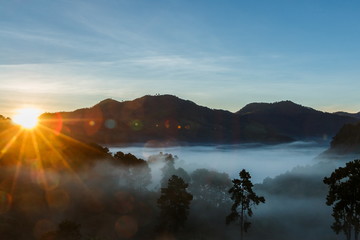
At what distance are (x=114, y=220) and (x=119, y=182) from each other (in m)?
30.6

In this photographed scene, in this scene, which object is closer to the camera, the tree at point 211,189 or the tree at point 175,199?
the tree at point 175,199

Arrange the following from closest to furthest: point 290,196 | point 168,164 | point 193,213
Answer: point 193,213 → point 168,164 → point 290,196

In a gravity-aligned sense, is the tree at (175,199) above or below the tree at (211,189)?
above

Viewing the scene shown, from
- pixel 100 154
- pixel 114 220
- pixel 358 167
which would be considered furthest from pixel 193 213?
pixel 358 167

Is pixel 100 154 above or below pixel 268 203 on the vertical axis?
above

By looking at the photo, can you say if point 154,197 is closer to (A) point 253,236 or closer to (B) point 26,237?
(A) point 253,236

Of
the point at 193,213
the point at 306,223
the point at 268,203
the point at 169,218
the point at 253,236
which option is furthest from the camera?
the point at 268,203

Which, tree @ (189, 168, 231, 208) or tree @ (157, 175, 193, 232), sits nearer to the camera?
tree @ (157, 175, 193, 232)

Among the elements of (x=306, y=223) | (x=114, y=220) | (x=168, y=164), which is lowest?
(x=306, y=223)

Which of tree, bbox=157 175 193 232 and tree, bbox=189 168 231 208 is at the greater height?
tree, bbox=157 175 193 232

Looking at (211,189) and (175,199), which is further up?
(175,199)

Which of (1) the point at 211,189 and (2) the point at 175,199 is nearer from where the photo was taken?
(2) the point at 175,199

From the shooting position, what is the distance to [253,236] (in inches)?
4205

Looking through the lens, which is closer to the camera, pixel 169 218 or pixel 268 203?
pixel 169 218
